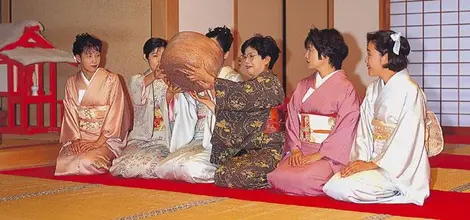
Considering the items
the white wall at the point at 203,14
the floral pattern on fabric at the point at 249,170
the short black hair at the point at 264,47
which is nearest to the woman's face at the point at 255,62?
the short black hair at the point at 264,47

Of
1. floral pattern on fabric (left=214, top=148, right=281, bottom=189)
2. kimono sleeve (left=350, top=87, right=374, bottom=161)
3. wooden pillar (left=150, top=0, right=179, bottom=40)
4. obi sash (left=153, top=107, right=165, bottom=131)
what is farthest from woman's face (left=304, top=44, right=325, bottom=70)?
wooden pillar (left=150, top=0, right=179, bottom=40)

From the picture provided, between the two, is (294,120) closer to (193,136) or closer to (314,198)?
(314,198)

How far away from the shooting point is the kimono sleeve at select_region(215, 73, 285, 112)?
471 cm

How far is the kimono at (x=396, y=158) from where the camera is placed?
4.12 m

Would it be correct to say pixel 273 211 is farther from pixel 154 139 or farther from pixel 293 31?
pixel 293 31

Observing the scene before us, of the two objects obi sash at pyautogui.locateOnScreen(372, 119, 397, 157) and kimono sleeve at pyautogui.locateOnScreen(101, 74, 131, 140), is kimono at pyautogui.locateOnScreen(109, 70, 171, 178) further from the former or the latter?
obi sash at pyautogui.locateOnScreen(372, 119, 397, 157)

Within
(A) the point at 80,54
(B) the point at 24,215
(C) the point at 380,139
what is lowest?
(B) the point at 24,215

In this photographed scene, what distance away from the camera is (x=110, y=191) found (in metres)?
4.63

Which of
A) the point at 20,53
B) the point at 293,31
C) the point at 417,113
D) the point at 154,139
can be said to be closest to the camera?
the point at 417,113

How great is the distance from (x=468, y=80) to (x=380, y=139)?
536 centimetres

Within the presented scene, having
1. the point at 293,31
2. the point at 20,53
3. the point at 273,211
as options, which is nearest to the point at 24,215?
the point at 273,211

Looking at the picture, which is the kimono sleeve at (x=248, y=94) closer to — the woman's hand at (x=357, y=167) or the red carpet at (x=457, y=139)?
the woman's hand at (x=357, y=167)

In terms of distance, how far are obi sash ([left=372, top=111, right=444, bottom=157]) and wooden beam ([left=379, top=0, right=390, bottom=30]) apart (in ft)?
16.9

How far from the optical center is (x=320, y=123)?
4570mm
